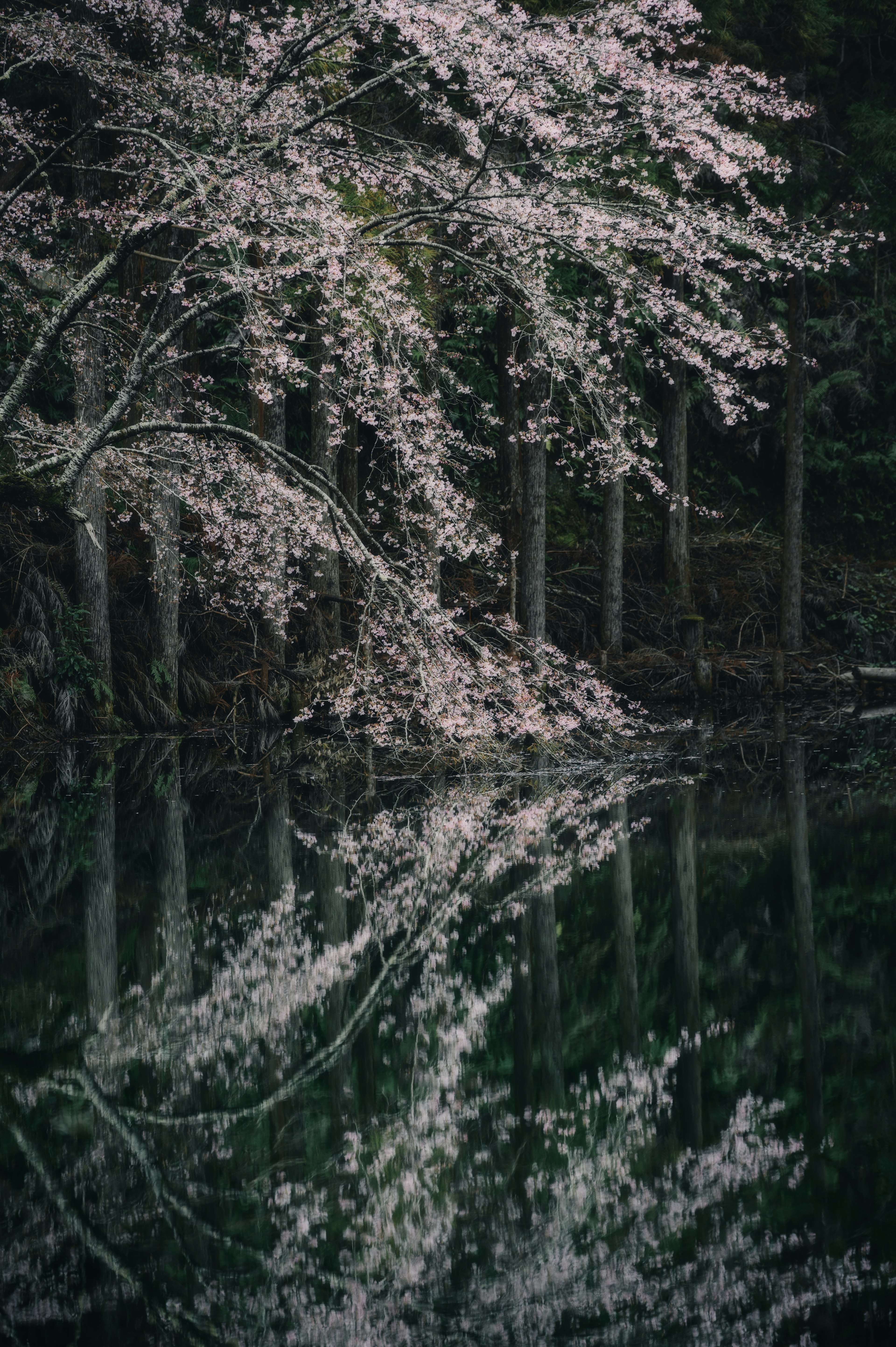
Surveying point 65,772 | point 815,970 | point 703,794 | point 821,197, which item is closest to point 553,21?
point 703,794

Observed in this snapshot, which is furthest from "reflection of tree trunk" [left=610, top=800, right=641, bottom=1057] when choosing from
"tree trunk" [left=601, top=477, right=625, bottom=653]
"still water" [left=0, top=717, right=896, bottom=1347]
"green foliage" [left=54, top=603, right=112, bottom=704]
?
"tree trunk" [left=601, top=477, right=625, bottom=653]

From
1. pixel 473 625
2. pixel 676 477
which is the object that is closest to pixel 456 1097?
pixel 473 625

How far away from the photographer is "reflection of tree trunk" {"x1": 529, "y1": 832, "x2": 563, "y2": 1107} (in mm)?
3287

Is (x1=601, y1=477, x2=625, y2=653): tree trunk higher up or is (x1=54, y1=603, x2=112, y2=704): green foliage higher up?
(x1=601, y1=477, x2=625, y2=653): tree trunk

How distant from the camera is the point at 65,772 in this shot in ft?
38.2

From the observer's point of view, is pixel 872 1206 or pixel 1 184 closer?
pixel 872 1206

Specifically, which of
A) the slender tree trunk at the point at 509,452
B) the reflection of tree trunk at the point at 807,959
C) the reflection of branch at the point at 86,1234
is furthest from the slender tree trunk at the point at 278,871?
the slender tree trunk at the point at 509,452

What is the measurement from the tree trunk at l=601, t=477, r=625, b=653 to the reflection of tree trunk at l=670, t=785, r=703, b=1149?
10.6 metres

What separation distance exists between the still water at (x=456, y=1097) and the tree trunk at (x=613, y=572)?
1151cm

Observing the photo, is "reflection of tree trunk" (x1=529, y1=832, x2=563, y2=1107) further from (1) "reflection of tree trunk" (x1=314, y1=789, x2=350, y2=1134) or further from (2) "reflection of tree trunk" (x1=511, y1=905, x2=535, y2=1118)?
(1) "reflection of tree trunk" (x1=314, y1=789, x2=350, y2=1134)

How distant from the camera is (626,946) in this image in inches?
186

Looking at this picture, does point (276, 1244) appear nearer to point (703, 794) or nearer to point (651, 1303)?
point (651, 1303)

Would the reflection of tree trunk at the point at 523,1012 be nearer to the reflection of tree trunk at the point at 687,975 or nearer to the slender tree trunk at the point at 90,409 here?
the reflection of tree trunk at the point at 687,975

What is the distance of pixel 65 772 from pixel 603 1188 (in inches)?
392
